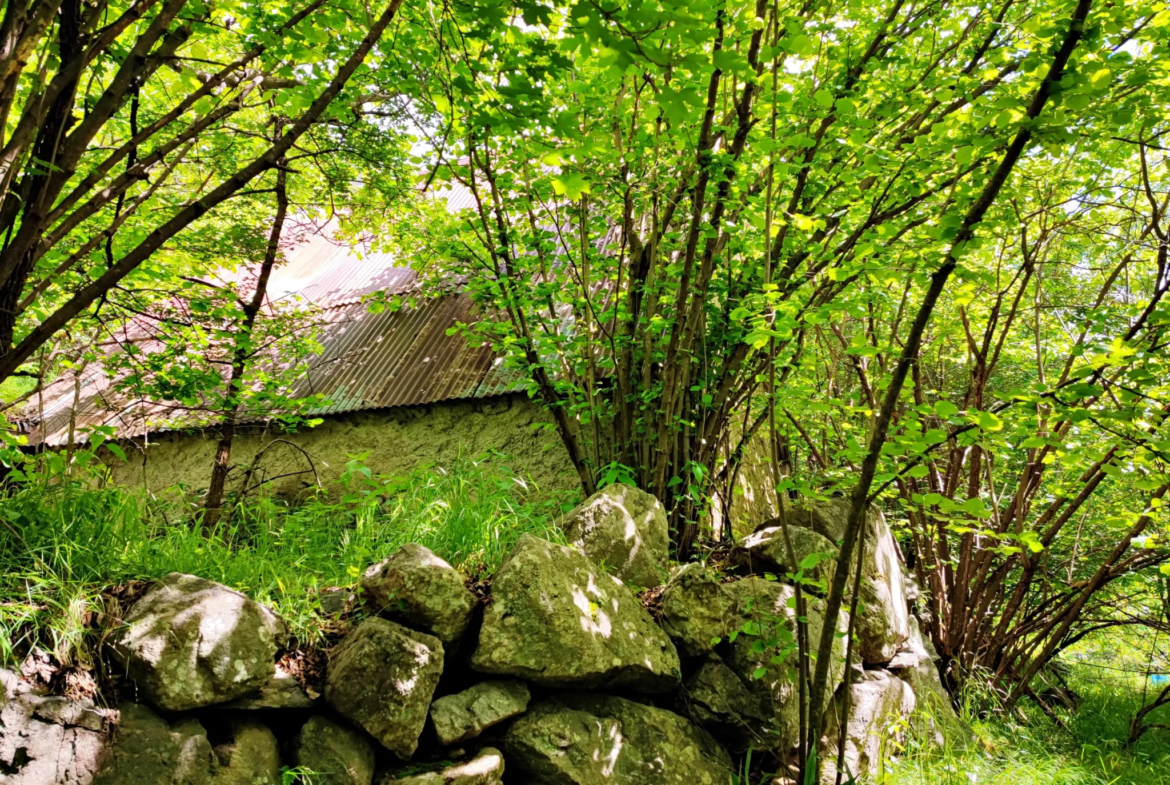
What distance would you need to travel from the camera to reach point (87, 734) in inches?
69.6

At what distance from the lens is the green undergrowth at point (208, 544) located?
1908 millimetres

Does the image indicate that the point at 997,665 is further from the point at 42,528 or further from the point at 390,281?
the point at 390,281

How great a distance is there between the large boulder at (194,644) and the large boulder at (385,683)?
25cm

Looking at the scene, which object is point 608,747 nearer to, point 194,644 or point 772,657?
point 772,657

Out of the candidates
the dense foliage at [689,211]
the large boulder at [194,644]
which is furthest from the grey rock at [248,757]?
the dense foliage at [689,211]

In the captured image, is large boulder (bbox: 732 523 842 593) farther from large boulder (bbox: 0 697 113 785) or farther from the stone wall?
large boulder (bbox: 0 697 113 785)

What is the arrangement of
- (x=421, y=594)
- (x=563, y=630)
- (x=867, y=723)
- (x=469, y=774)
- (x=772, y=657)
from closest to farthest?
(x=469, y=774)
(x=421, y=594)
(x=563, y=630)
(x=772, y=657)
(x=867, y=723)

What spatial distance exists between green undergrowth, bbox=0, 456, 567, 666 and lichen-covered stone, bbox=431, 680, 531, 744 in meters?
0.48

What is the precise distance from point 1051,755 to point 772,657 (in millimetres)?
2941

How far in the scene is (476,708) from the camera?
7.76 ft

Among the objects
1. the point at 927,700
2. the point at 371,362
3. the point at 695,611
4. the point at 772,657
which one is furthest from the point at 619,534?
the point at 371,362

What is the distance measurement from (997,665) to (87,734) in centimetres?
608

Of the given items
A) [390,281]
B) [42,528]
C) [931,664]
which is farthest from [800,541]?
[390,281]

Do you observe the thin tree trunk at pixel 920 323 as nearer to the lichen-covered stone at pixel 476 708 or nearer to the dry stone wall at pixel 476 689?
the dry stone wall at pixel 476 689
